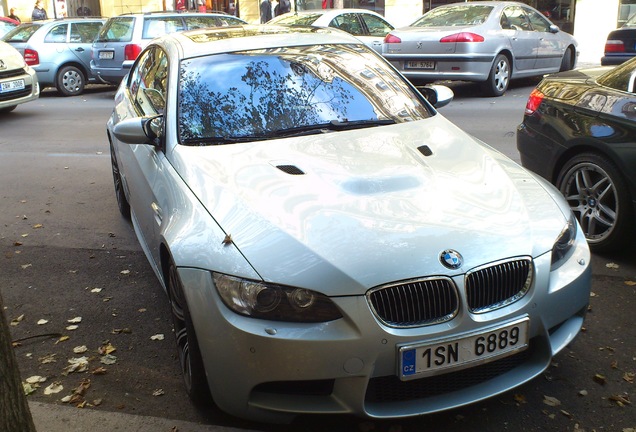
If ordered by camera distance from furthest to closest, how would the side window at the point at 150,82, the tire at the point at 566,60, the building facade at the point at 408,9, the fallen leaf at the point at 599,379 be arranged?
the building facade at the point at 408,9, the tire at the point at 566,60, the side window at the point at 150,82, the fallen leaf at the point at 599,379

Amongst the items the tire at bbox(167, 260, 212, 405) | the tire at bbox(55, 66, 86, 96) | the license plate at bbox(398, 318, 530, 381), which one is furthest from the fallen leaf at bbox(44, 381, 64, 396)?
the tire at bbox(55, 66, 86, 96)

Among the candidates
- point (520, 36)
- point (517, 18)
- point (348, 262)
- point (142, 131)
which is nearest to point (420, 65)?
point (520, 36)

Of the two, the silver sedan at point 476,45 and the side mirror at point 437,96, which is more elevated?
the side mirror at point 437,96

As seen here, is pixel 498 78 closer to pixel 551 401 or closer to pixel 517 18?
pixel 517 18

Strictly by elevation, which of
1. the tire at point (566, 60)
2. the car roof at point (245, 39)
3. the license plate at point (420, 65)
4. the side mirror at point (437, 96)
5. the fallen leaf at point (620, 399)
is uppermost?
the car roof at point (245, 39)

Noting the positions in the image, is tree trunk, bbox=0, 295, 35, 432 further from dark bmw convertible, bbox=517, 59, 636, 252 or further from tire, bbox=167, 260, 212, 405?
dark bmw convertible, bbox=517, 59, 636, 252

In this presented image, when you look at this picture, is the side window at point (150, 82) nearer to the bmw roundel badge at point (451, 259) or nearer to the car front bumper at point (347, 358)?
the car front bumper at point (347, 358)

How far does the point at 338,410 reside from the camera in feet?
9.90

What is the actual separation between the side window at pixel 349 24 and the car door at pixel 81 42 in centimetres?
550

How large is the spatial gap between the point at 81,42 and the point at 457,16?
8301mm

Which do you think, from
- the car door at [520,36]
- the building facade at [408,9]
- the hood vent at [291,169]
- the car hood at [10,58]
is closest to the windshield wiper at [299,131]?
the hood vent at [291,169]

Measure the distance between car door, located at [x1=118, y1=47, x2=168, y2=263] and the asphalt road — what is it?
465 mm

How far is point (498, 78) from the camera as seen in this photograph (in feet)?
42.3

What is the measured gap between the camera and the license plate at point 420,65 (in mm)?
12688
